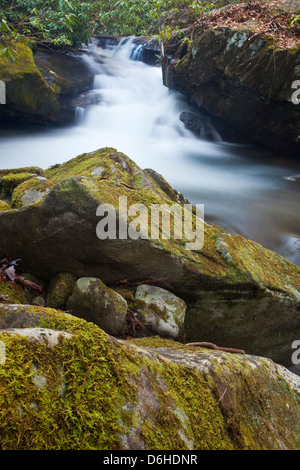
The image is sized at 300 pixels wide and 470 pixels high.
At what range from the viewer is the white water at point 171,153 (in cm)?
726

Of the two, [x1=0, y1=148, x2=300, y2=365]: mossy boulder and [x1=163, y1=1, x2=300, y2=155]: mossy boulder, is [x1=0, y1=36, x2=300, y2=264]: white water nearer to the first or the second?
[x1=163, y1=1, x2=300, y2=155]: mossy boulder

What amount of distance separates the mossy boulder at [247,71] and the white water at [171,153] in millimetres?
1072

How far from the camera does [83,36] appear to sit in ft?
48.3

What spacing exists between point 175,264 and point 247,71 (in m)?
8.58

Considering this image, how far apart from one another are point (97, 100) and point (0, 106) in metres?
4.03

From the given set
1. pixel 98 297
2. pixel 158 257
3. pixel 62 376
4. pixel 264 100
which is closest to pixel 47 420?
pixel 62 376

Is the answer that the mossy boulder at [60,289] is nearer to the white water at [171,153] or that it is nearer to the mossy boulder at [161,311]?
the mossy boulder at [161,311]

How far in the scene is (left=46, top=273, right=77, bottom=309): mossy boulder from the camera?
270cm

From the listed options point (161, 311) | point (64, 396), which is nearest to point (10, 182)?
point (161, 311)

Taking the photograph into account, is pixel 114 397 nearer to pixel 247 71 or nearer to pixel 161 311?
pixel 161 311

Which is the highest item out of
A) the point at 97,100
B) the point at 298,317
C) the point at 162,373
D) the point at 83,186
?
the point at 97,100

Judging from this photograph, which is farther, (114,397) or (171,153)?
(171,153)

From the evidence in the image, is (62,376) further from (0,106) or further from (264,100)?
(0,106)

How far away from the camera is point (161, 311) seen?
9.48ft
